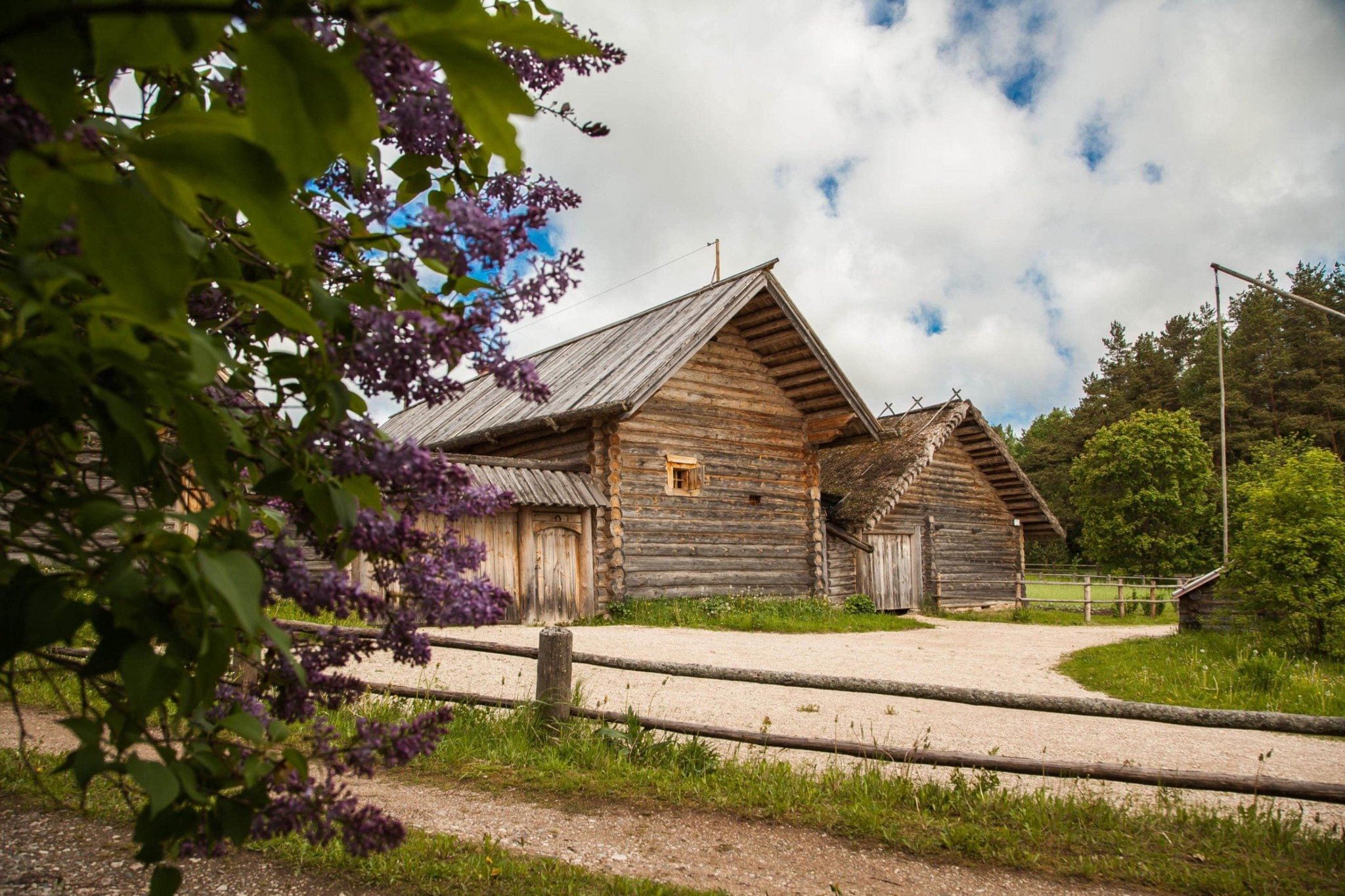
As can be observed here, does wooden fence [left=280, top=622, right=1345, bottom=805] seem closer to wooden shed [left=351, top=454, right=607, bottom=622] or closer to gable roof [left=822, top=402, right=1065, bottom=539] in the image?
wooden shed [left=351, top=454, right=607, bottom=622]

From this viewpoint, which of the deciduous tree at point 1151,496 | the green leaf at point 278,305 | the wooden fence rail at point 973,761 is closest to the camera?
the green leaf at point 278,305

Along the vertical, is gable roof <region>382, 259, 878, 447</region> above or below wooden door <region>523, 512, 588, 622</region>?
above

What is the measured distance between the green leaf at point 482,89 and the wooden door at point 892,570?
2127 centimetres

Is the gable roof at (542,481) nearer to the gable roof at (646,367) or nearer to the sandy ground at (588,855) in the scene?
the gable roof at (646,367)

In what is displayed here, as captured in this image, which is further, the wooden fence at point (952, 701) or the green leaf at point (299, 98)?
the wooden fence at point (952, 701)

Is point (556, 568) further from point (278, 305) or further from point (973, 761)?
point (278, 305)

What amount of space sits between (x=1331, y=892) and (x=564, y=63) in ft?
14.9

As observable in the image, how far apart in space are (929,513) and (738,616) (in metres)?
9.83

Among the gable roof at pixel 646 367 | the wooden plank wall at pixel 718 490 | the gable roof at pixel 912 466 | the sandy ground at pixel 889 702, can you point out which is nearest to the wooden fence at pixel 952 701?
the sandy ground at pixel 889 702

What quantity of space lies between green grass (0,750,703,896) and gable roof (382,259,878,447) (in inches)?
400

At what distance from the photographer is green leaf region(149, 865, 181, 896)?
116 centimetres

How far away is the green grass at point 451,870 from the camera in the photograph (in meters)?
3.61

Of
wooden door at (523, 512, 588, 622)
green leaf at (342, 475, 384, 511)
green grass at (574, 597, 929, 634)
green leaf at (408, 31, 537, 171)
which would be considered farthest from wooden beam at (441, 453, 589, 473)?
green leaf at (408, 31, 537, 171)

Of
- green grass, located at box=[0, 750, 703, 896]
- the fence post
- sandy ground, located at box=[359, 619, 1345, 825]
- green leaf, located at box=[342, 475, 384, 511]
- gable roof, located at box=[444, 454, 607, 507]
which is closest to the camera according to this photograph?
green leaf, located at box=[342, 475, 384, 511]
